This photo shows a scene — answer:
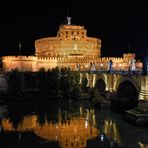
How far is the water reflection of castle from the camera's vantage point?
75.9 ft

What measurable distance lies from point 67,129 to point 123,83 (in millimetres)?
10667

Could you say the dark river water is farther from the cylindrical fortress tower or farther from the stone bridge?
the cylindrical fortress tower

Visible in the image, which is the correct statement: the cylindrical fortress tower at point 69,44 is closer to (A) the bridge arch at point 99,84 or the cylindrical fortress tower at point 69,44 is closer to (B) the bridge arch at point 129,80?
(A) the bridge arch at point 99,84

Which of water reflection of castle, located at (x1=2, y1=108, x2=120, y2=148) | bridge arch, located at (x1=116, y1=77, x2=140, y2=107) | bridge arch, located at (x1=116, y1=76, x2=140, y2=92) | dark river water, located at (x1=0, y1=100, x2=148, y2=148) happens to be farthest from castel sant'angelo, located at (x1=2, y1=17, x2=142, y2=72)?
water reflection of castle, located at (x1=2, y1=108, x2=120, y2=148)

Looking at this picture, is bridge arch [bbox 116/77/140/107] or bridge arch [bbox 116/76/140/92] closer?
bridge arch [bbox 116/76/140/92]

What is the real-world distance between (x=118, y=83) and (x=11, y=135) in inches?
552

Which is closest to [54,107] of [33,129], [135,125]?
[33,129]

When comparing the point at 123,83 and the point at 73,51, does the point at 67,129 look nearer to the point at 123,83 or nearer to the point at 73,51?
the point at 123,83

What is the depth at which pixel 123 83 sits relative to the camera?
35.2 metres

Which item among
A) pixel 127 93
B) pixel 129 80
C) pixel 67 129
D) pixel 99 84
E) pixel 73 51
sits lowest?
pixel 67 129

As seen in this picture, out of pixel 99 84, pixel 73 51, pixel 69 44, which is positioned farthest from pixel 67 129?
pixel 69 44

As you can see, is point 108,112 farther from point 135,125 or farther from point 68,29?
point 68,29

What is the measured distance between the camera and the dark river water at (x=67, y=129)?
874 inches

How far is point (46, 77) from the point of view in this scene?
46.6m
